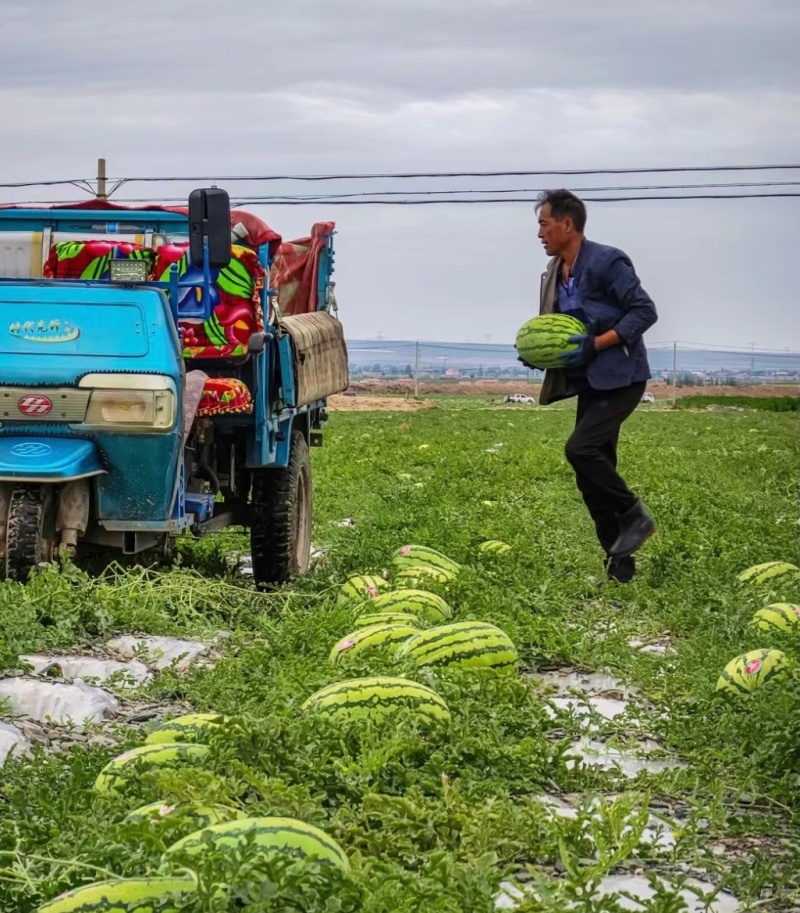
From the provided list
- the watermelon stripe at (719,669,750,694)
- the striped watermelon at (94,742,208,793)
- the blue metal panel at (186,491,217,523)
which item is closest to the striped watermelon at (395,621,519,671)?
the watermelon stripe at (719,669,750,694)

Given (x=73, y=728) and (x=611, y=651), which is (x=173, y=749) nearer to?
(x=73, y=728)

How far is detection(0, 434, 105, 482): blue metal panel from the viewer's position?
8023 mm

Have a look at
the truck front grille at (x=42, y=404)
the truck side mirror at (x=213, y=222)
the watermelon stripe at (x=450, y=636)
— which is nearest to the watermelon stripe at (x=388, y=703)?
the watermelon stripe at (x=450, y=636)

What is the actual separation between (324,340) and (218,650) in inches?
196

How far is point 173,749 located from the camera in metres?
4.61

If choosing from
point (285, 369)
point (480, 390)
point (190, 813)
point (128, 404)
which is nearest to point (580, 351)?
point (285, 369)

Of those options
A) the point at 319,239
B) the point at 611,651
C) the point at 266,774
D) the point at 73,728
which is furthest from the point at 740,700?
the point at 319,239

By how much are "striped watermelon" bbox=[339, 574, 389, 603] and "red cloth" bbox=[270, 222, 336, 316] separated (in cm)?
487

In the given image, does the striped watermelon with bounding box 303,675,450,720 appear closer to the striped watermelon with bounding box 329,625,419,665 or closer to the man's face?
the striped watermelon with bounding box 329,625,419,665

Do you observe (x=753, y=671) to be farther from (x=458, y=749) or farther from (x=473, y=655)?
(x=458, y=749)

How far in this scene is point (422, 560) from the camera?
9.34m

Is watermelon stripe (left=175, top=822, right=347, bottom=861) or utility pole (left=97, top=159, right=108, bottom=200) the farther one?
utility pole (left=97, top=159, right=108, bottom=200)

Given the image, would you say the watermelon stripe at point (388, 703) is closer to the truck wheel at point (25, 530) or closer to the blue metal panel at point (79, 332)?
the truck wheel at point (25, 530)

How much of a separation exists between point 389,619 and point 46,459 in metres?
2.31
